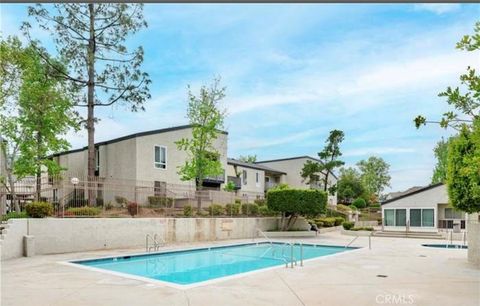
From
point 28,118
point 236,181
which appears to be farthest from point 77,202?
point 236,181

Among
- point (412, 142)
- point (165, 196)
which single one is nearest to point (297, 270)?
point (165, 196)

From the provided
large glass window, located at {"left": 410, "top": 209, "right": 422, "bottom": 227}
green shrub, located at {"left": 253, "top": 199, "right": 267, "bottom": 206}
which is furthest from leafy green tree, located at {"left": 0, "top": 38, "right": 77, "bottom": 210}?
large glass window, located at {"left": 410, "top": 209, "right": 422, "bottom": 227}

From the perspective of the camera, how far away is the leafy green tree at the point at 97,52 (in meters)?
21.5

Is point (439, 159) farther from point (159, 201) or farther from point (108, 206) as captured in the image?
point (108, 206)

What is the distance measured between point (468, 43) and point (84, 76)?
22.0 meters

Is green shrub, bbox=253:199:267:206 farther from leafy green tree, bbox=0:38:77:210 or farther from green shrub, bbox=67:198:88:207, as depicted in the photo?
leafy green tree, bbox=0:38:77:210

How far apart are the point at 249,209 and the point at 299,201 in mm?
3145

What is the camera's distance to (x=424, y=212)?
2884 centimetres

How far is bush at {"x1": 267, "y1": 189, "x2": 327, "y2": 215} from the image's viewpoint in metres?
24.4

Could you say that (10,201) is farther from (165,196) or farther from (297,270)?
(297,270)

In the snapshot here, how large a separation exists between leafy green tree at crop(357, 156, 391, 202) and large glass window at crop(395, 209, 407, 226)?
3617cm

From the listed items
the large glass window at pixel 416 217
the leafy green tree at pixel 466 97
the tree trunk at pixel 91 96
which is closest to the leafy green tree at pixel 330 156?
the large glass window at pixel 416 217

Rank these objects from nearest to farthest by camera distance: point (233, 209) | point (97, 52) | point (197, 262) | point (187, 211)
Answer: point (197, 262) → point (187, 211) → point (97, 52) → point (233, 209)

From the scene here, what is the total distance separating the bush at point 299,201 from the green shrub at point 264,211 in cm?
120
